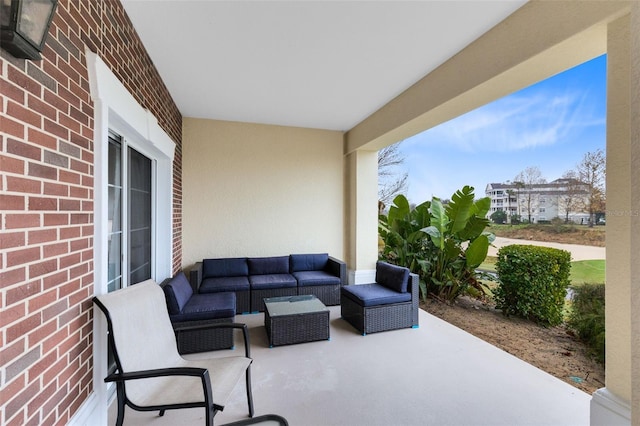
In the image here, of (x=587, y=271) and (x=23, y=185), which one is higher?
(x=23, y=185)

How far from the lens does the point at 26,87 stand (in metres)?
1.21

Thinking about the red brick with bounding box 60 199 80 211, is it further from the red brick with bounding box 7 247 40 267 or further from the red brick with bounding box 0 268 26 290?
the red brick with bounding box 0 268 26 290

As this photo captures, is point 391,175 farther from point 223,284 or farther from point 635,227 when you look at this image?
point 635,227

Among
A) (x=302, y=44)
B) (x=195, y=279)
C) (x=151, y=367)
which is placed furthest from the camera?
(x=195, y=279)

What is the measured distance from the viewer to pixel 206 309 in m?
3.20

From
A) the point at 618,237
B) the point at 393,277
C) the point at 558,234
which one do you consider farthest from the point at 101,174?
the point at 558,234

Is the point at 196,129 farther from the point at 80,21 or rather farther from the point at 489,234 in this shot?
the point at 489,234

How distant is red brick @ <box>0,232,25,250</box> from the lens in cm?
110

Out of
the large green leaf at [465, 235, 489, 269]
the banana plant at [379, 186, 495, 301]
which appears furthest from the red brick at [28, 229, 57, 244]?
the large green leaf at [465, 235, 489, 269]

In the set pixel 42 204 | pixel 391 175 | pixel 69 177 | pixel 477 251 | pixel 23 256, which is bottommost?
pixel 477 251

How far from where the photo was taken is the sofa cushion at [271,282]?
4.39 m

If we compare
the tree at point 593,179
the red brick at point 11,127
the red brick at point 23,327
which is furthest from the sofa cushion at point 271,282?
the tree at point 593,179

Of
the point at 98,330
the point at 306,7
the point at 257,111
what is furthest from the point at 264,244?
the point at 306,7

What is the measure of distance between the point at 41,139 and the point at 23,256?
554mm
